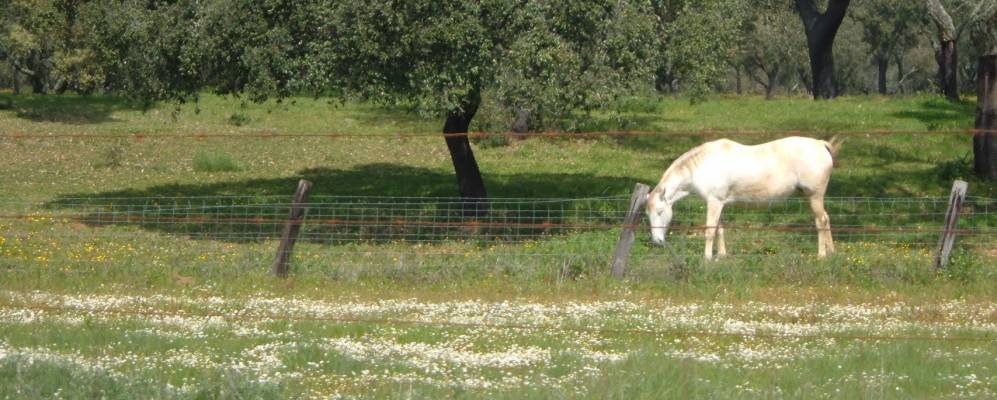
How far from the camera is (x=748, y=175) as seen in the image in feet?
59.5

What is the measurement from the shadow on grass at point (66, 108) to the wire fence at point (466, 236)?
14.4m

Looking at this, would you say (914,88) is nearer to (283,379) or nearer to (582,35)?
(582,35)

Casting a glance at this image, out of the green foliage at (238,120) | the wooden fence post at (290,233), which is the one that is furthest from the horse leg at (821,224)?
the green foliage at (238,120)

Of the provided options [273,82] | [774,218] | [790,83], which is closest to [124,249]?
[273,82]

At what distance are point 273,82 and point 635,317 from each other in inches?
342

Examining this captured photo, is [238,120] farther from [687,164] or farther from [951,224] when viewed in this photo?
[951,224]

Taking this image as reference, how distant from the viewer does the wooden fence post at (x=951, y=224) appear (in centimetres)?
1509

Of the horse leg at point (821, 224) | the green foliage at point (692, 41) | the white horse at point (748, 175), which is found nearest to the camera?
the horse leg at point (821, 224)

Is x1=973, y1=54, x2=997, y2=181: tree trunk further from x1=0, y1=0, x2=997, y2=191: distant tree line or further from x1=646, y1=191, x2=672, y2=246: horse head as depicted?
x1=646, y1=191, x2=672, y2=246: horse head

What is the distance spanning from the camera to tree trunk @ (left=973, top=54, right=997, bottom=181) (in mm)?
23188

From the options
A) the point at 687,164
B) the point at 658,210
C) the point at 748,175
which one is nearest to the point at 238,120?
the point at 687,164

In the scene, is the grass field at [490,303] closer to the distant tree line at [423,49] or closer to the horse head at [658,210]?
the horse head at [658,210]

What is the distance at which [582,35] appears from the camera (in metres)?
19.6

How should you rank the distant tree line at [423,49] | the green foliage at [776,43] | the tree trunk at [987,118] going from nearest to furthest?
the distant tree line at [423,49] < the tree trunk at [987,118] < the green foliage at [776,43]
